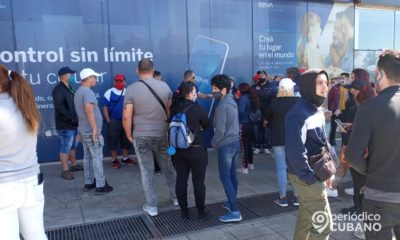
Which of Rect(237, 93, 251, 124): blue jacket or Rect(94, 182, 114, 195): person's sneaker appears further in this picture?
Rect(237, 93, 251, 124): blue jacket

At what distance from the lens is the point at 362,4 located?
983cm

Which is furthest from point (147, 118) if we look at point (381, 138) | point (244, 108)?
point (381, 138)

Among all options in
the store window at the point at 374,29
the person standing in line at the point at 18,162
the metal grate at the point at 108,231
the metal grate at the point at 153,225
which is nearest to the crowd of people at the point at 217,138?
the person standing in line at the point at 18,162

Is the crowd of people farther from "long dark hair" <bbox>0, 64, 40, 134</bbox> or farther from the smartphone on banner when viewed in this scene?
the smartphone on banner

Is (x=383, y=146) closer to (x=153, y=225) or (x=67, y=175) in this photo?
(x=153, y=225)

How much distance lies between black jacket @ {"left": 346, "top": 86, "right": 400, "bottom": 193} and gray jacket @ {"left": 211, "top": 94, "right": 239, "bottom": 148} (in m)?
1.93

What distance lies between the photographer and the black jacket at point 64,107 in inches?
227

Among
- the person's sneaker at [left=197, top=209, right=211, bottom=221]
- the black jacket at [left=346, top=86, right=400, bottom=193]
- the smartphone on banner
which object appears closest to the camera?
the black jacket at [left=346, top=86, right=400, bottom=193]

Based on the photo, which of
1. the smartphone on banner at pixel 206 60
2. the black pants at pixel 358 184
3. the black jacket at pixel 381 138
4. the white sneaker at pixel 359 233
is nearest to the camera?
the black jacket at pixel 381 138

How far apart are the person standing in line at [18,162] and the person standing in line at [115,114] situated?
4.17m

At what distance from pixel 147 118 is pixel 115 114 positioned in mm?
2501

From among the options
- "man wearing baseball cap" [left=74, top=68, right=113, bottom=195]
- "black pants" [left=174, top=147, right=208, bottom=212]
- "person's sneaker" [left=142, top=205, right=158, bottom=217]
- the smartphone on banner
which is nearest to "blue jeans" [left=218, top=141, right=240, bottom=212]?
"black pants" [left=174, top=147, right=208, bottom=212]

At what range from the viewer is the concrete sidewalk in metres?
4.03

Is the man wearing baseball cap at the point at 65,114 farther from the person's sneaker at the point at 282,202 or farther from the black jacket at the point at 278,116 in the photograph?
the person's sneaker at the point at 282,202
